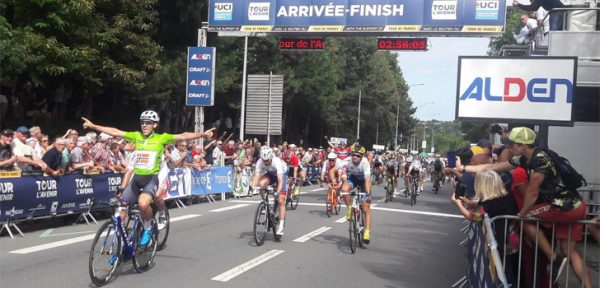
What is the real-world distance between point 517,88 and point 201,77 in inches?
578

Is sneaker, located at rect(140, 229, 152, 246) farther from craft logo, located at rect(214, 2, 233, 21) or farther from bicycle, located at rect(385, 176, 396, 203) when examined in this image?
craft logo, located at rect(214, 2, 233, 21)

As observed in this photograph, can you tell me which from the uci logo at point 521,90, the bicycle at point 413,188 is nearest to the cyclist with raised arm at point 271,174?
the uci logo at point 521,90

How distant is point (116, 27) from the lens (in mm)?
21391

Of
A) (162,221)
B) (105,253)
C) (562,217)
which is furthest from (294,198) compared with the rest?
(562,217)

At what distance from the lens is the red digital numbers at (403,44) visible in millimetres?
21781

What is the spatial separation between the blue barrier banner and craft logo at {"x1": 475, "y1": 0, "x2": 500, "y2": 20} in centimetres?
1000

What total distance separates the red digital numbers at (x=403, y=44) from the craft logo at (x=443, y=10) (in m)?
0.92

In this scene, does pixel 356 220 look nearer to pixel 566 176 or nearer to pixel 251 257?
pixel 251 257

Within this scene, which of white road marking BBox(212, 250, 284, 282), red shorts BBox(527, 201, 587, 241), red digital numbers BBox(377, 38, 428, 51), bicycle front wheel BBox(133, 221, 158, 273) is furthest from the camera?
red digital numbers BBox(377, 38, 428, 51)

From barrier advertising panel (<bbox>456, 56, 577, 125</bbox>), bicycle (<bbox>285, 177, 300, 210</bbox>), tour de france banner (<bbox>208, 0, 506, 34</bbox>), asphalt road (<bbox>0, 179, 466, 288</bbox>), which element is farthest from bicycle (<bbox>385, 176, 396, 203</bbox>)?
barrier advertising panel (<bbox>456, 56, 577, 125</bbox>)

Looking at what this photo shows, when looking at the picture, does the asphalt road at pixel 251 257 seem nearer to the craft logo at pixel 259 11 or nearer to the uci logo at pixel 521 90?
the uci logo at pixel 521 90

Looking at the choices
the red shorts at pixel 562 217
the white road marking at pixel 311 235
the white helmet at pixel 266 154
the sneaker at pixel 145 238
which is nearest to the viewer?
the red shorts at pixel 562 217

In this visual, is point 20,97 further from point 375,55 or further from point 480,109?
point 375,55

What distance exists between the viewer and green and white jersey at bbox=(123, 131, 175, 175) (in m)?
8.45
